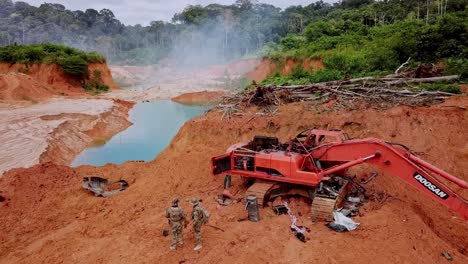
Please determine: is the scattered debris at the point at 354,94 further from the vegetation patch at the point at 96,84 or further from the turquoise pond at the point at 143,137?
the vegetation patch at the point at 96,84

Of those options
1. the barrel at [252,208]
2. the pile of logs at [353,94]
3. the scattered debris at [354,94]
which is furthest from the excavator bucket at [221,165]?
the pile of logs at [353,94]

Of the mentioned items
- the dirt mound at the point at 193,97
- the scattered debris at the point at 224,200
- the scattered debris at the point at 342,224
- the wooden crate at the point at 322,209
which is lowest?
the dirt mound at the point at 193,97

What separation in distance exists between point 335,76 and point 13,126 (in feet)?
57.4

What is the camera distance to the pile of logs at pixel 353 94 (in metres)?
12.5

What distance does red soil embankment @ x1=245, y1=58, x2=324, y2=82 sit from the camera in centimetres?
3143

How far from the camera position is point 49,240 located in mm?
8812

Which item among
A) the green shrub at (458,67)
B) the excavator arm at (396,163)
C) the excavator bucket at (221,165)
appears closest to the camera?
the excavator arm at (396,163)

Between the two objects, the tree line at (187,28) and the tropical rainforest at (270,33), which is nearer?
the tropical rainforest at (270,33)

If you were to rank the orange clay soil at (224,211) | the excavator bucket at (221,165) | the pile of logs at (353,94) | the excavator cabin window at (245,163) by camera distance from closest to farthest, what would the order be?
the orange clay soil at (224,211), the excavator cabin window at (245,163), the excavator bucket at (221,165), the pile of logs at (353,94)

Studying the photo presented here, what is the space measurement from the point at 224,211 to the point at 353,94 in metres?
7.24

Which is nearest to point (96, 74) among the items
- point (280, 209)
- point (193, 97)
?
point (193, 97)

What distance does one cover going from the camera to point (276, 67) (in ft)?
127

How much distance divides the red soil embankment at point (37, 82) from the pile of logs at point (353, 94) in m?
24.0

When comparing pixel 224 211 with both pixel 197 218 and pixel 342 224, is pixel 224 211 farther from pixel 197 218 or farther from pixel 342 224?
pixel 342 224
